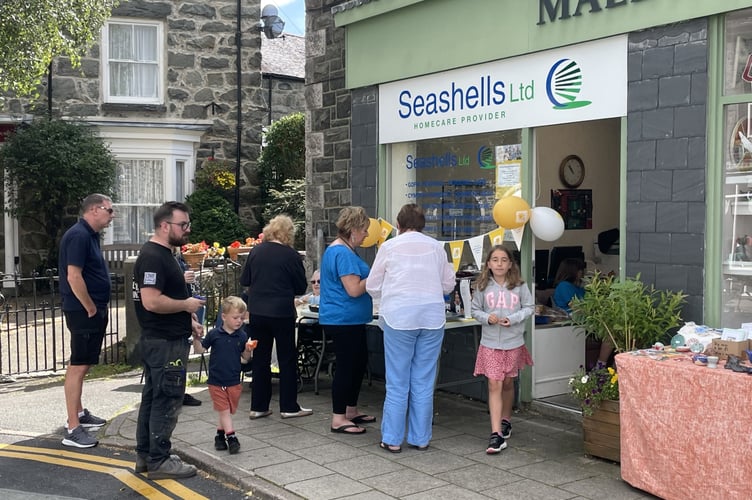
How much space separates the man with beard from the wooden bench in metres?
12.2

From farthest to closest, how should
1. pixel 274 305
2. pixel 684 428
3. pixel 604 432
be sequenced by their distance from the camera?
1. pixel 274 305
2. pixel 604 432
3. pixel 684 428

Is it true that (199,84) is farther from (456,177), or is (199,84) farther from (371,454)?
(371,454)

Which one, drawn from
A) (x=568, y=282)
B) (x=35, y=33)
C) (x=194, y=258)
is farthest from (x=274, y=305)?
(x=194, y=258)

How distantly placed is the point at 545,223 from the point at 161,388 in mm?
3415

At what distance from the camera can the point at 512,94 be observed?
7547 millimetres

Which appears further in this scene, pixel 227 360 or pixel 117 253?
pixel 117 253

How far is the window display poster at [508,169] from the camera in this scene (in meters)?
7.62

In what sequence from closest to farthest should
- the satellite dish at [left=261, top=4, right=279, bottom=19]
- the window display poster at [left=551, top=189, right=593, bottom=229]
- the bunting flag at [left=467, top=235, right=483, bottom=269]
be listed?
the bunting flag at [left=467, top=235, right=483, bottom=269]
the window display poster at [left=551, top=189, right=593, bottom=229]
the satellite dish at [left=261, top=4, right=279, bottom=19]

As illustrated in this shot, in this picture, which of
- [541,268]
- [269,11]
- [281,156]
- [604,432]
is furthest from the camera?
[269,11]

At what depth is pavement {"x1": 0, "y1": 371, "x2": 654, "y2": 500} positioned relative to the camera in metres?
5.49

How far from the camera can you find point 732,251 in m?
6.01

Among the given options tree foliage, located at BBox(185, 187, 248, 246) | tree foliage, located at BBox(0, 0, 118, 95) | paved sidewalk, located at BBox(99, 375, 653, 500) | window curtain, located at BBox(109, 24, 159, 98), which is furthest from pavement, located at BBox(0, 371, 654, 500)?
window curtain, located at BBox(109, 24, 159, 98)

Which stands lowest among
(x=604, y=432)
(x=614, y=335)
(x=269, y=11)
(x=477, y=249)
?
(x=604, y=432)

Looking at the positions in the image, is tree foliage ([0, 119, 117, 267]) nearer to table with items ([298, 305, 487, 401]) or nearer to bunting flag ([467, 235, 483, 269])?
table with items ([298, 305, 487, 401])
